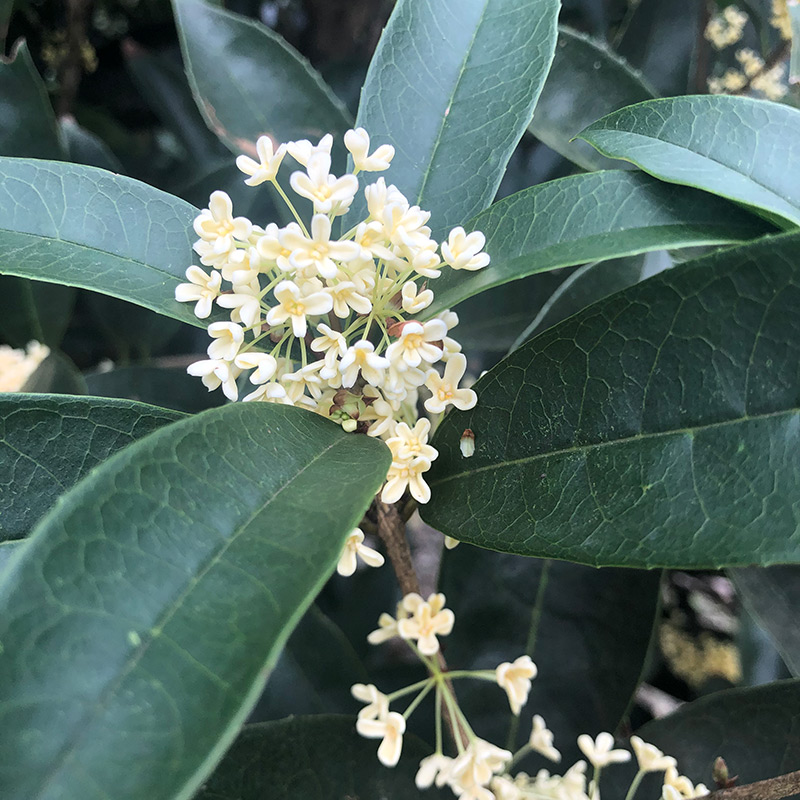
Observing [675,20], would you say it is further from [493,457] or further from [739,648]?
[739,648]

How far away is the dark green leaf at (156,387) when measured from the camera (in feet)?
4.36

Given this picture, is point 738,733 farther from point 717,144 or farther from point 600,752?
point 717,144

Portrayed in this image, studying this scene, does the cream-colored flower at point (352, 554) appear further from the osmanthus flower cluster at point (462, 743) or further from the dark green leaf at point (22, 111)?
the dark green leaf at point (22, 111)

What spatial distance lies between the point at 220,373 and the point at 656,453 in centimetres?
39

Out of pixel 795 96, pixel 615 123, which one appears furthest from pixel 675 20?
pixel 615 123

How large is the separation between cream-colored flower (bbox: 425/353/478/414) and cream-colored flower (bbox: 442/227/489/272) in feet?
0.29

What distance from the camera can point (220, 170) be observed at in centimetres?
150

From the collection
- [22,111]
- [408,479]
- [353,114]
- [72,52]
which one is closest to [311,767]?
[408,479]

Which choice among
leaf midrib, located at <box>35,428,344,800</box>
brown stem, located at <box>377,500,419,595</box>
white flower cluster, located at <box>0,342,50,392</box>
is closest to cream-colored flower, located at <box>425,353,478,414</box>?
brown stem, located at <box>377,500,419,595</box>

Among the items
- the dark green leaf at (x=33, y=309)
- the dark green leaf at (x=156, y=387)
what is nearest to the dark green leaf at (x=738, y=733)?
the dark green leaf at (x=156, y=387)

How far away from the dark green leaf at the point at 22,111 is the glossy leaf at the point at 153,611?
3.67 feet

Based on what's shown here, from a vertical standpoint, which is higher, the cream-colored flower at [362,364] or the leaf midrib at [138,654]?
the cream-colored flower at [362,364]

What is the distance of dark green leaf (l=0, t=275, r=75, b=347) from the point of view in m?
1.49

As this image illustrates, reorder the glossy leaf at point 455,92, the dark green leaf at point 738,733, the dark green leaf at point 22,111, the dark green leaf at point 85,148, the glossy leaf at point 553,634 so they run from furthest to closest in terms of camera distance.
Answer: the dark green leaf at point 85,148 → the dark green leaf at point 22,111 → the glossy leaf at point 553,634 → the dark green leaf at point 738,733 → the glossy leaf at point 455,92
